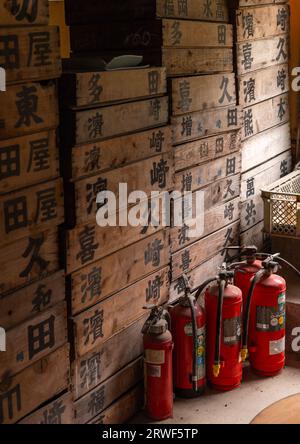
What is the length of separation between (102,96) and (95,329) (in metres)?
1.32

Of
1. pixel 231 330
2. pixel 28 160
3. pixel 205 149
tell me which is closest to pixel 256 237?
pixel 205 149

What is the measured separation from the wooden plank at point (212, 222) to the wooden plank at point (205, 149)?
15.9 inches

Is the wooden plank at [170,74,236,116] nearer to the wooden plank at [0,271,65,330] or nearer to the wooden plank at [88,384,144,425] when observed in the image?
the wooden plank at [0,271,65,330]

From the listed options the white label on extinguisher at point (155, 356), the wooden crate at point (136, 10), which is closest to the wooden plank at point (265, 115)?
the wooden crate at point (136, 10)

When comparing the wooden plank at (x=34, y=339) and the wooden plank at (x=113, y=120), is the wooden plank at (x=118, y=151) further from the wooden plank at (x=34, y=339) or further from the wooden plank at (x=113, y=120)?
the wooden plank at (x=34, y=339)

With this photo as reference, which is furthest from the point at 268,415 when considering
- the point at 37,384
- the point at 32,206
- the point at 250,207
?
the point at 250,207

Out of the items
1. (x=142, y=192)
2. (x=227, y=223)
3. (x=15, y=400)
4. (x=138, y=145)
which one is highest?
(x=138, y=145)

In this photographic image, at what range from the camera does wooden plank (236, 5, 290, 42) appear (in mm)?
5043

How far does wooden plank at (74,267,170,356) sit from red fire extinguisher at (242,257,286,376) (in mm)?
710

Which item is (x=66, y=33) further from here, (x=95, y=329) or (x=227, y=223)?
(x=95, y=329)

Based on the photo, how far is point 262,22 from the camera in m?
5.39

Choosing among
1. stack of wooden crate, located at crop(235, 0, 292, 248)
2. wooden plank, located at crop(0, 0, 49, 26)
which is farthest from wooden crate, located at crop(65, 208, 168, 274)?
stack of wooden crate, located at crop(235, 0, 292, 248)

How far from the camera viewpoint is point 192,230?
470cm

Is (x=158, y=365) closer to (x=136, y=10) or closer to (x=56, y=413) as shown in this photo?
(x=56, y=413)
